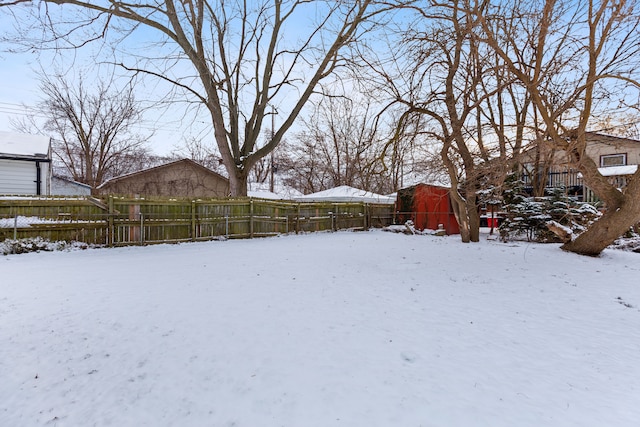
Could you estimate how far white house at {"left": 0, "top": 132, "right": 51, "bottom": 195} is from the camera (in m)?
12.1

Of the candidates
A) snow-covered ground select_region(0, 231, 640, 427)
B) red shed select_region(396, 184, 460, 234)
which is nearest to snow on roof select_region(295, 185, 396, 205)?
red shed select_region(396, 184, 460, 234)

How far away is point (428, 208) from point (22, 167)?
1816 centimetres

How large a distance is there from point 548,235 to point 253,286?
12.1 metres

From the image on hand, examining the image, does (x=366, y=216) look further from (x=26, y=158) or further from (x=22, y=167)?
(x=22, y=167)

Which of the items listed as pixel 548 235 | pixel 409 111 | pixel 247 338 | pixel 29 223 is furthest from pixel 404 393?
pixel 548 235

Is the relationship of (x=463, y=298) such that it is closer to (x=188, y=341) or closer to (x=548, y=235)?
(x=188, y=341)

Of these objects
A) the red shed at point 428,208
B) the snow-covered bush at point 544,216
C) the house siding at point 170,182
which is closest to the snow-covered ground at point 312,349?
the snow-covered bush at point 544,216

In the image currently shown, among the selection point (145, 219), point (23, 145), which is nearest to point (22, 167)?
point (23, 145)

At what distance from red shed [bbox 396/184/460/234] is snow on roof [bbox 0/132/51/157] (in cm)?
1707

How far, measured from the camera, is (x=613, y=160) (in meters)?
18.8

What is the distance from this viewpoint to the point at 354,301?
4.77 metres

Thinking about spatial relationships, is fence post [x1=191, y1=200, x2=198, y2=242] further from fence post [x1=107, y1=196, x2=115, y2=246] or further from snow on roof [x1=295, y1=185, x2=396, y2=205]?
snow on roof [x1=295, y1=185, x2=396, y2=205]

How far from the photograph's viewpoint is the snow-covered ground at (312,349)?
2.26 m

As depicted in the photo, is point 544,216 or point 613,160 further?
point 613,160
